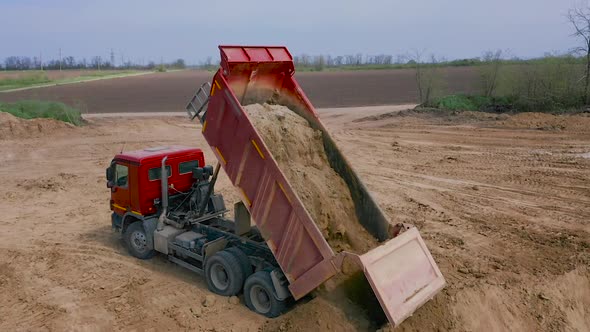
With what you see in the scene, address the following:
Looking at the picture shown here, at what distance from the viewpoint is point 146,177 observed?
8.50 metres

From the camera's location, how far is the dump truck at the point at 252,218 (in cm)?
609

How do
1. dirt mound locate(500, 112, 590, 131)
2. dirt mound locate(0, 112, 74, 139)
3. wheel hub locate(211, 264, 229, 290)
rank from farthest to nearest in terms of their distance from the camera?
1. dirt mound locate(0, 112, 74, 139)
2. dirt mound locate(500, 112, 590, 131)
3. wheel hub locate(211, 264, 229, 290)

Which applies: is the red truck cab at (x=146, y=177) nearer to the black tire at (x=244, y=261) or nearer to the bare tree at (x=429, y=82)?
the black tire at (x=244, y=261)

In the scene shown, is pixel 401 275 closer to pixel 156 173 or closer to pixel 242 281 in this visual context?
pixel 242 281

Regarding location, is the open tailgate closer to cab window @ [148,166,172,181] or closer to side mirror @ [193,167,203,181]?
side mirror @ [193,167,203,181]

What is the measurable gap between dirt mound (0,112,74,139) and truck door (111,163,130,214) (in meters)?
14.9

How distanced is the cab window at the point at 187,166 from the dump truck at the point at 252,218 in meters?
0.02

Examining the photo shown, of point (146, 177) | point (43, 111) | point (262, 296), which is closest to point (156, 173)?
point (146, 177)

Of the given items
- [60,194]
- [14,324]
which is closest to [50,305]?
[14,324]

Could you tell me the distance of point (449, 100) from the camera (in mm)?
27594

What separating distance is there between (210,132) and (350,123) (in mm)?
19961

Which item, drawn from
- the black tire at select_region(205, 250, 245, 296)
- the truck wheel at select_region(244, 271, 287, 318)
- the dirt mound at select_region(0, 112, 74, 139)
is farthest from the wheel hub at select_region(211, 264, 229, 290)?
the dirt mound at select_region(0, 112, 74, 139)

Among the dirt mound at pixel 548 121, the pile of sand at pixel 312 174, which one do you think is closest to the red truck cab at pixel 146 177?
the pile of sand at pixel 312 174

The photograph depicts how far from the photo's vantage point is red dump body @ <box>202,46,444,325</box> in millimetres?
5883
